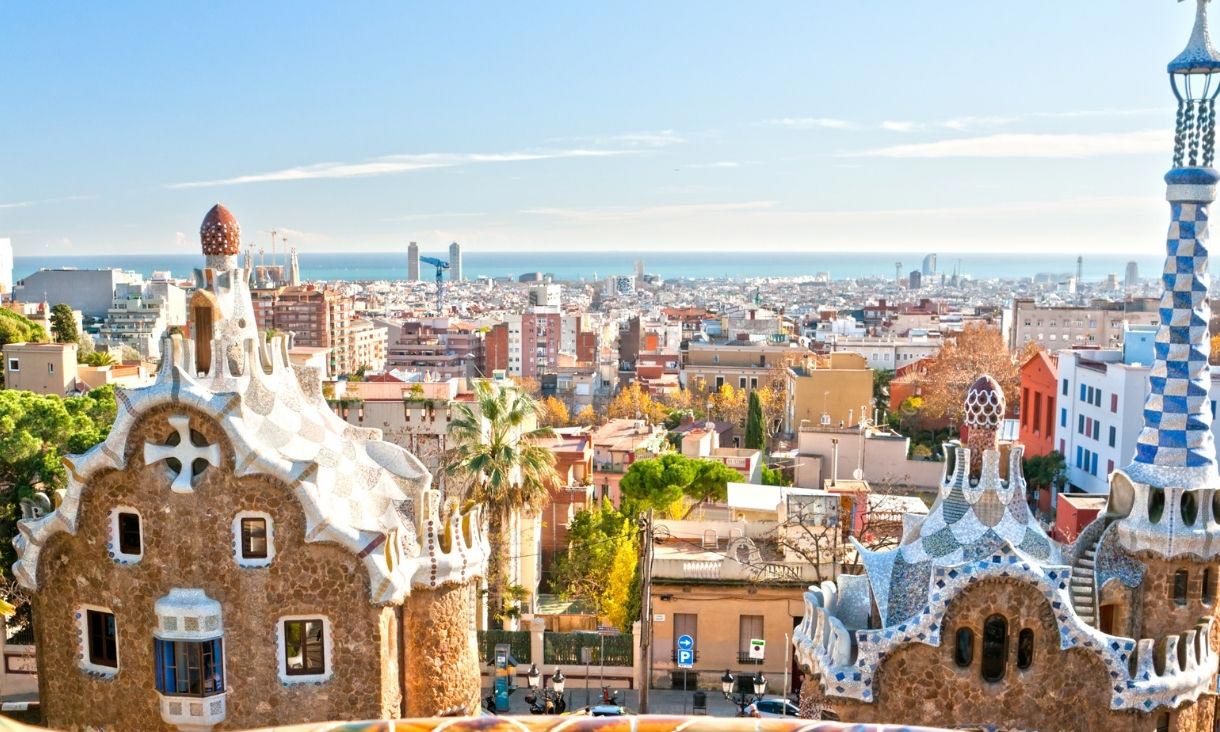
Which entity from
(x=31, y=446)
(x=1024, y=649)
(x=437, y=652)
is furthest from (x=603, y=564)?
(x=1024, y=649)

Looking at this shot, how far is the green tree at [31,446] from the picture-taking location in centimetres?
2431

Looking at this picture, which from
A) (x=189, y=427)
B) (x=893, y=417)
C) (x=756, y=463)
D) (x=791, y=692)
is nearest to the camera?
(x=189, y=427)

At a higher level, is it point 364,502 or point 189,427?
point 189,427

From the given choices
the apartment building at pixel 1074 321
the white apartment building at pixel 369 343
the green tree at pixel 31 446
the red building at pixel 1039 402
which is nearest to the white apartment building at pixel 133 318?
the white apartment building at pixel 369 343

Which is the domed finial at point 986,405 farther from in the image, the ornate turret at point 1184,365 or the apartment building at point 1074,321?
the apartment building at point 1074,321

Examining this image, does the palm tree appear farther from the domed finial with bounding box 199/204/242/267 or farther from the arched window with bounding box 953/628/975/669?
the arched window with bounding box 953/628/975/669

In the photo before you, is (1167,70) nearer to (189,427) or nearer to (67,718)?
(189,427)

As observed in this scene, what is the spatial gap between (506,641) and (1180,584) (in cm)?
1196

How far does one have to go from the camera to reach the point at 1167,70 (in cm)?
1548

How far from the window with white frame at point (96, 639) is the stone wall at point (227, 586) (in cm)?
16

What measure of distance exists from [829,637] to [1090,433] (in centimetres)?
3272

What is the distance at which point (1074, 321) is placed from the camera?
382 ft

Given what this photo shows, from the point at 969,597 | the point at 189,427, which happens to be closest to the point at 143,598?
the point at 189,427

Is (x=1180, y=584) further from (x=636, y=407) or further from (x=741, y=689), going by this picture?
(x=636, y=407)
